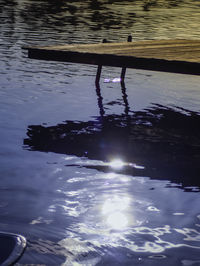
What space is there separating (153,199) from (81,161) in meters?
1.87

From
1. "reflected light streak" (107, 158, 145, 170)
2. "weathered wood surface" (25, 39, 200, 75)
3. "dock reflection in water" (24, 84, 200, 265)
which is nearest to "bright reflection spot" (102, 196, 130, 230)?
"dock reflection in water" (24, 84, 200, 265)

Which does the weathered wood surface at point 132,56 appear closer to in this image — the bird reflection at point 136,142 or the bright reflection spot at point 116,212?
the bird reflection at point 136,142

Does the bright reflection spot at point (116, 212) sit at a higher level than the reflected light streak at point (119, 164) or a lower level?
higher

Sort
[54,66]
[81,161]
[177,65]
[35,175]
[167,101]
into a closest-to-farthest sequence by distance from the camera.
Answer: [35,175] < [81,161] < [177,65] < [167,101] < [54,66]

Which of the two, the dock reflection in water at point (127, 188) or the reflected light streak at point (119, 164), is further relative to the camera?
the reflected light streak at point (119, 164)

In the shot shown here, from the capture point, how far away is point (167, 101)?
14094 mm

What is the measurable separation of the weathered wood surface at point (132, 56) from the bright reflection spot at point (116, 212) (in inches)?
202

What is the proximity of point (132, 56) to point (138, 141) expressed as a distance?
2.61 metres

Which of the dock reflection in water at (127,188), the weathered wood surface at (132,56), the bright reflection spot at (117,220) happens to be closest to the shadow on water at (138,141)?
the dock reflection in water at (127,188)

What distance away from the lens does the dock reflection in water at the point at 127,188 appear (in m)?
5.87

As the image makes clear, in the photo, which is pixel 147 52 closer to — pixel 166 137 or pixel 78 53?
pixel 78 53

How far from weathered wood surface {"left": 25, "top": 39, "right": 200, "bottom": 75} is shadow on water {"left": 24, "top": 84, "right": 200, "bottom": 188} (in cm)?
119

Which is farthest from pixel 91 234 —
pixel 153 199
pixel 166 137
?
pixel 166 137

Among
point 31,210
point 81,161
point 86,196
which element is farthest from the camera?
point 81,161
